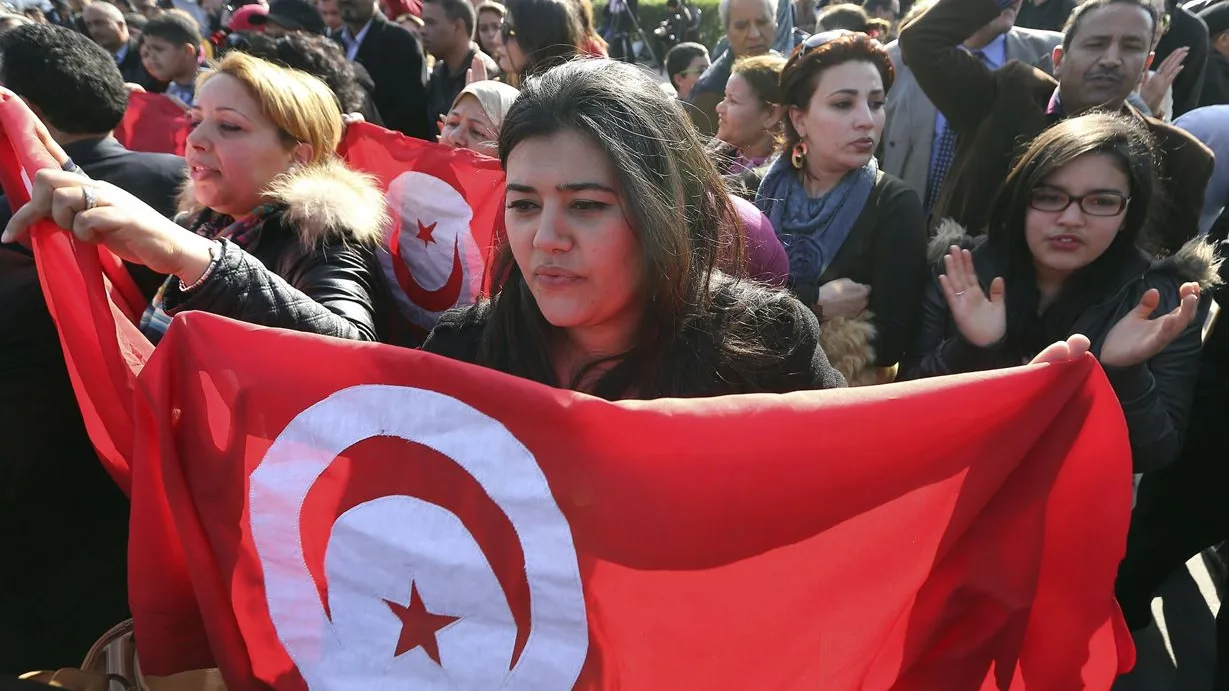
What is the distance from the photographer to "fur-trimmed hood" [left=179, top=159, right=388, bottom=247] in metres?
2.38

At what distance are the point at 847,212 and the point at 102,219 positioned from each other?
2.08m

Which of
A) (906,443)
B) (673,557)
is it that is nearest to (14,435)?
(673,557)

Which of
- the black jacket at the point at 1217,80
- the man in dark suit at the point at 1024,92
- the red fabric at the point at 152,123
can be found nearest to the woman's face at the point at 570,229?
the man in dark suit at the point at 1024,92

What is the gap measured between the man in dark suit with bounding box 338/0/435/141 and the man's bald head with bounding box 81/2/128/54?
271 centimetres

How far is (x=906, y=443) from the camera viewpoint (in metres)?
1.47

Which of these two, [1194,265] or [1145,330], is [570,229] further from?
[1194,265]

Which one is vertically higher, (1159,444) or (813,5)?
(813,5)

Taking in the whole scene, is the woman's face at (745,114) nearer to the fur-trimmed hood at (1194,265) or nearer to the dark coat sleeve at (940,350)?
the dark coat sleeve at (940,350)

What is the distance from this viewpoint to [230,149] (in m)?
2.53

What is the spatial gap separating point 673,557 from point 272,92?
1931 millimetres

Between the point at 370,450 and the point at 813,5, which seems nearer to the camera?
the point at 370,450

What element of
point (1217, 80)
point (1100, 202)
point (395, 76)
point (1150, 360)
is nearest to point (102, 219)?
point (1100, 202)

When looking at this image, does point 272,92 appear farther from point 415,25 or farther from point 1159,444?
point 415,25

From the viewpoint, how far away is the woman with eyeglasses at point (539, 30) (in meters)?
3.85
